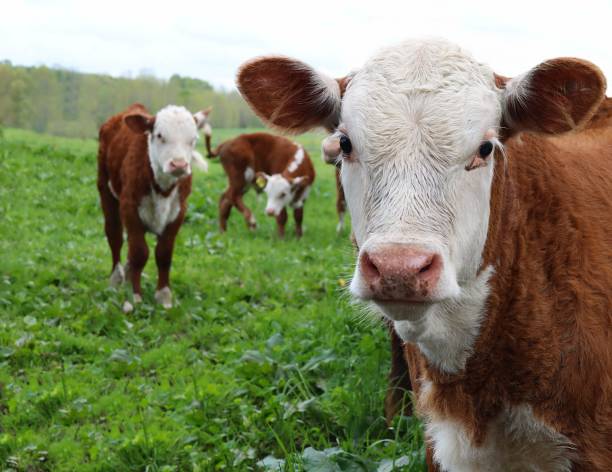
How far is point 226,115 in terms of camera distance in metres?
50.2

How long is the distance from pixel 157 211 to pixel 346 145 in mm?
5995

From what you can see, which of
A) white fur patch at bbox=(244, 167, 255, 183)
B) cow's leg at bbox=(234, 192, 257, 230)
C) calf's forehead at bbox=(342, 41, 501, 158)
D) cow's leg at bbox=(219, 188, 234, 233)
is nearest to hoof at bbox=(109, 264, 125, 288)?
cow's leg at bbox=(219, 188, 234, 233)

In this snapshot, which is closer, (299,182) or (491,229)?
(491,229)

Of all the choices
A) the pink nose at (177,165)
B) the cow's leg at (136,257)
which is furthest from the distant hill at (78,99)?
the pink nose at (177,165)

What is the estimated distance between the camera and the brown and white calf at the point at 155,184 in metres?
8.43

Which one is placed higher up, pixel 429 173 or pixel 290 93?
pixel 290 93

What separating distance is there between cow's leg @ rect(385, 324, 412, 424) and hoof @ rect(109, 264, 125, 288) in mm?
4945

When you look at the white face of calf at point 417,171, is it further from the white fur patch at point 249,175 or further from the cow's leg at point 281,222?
the white fur patch at point 249,175

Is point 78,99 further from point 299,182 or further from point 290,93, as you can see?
point 290,93

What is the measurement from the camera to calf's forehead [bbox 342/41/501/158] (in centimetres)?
259

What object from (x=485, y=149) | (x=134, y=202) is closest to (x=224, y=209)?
(x=134, y=202)

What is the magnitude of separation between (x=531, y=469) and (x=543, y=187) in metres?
1.05

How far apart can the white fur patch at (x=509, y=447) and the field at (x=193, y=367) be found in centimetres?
67

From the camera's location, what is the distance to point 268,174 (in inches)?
666
